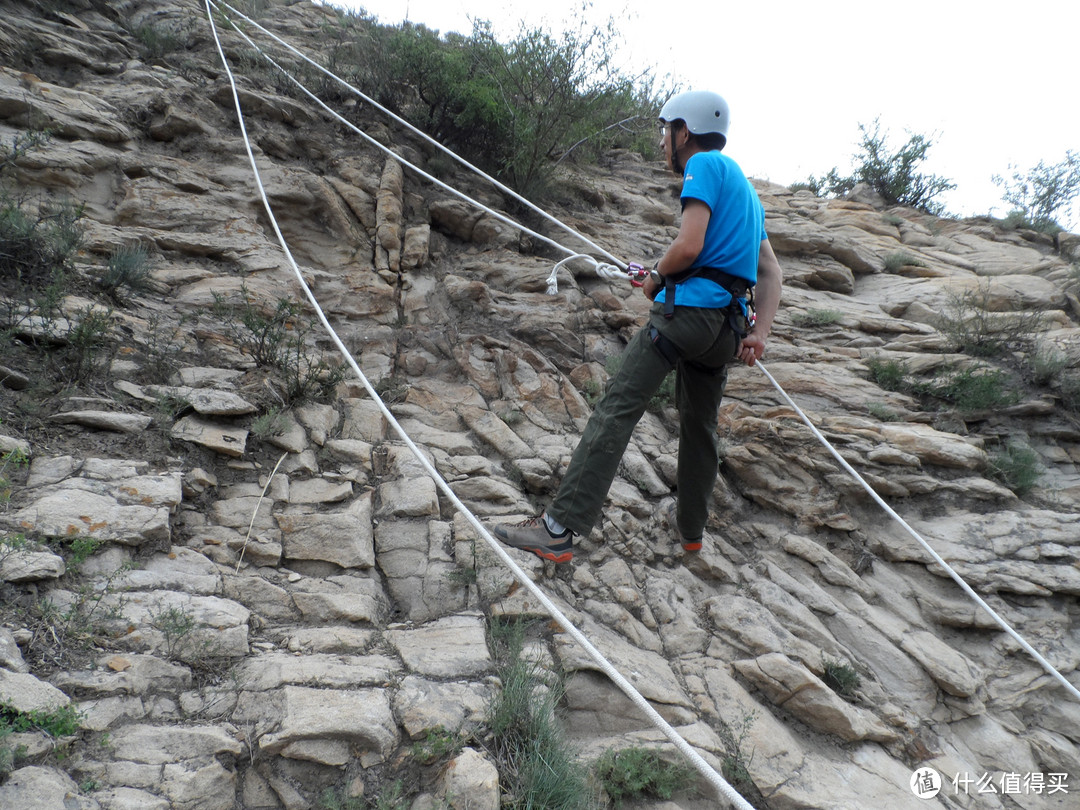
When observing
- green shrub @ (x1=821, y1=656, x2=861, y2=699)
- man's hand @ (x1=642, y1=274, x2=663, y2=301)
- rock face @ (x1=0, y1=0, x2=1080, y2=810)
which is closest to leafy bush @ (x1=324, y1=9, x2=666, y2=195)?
rock face @ (x1=0, y1=0, x2=1080, y2=810)

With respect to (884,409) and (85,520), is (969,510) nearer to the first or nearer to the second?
(884,409)

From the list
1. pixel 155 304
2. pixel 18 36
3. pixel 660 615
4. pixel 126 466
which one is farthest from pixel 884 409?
pixel 18 36

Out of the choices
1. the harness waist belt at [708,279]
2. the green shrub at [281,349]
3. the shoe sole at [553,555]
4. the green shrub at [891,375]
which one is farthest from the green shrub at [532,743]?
the green shrub at [891,375]

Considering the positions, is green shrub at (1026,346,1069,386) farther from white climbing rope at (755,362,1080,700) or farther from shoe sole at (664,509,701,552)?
shoe sole at (664,509,701,552)

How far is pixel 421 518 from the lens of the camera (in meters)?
3.45

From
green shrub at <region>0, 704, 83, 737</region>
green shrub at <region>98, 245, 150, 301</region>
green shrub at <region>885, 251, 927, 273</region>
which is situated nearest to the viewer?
green shrub at <region>0, 704, 83, 737</region>

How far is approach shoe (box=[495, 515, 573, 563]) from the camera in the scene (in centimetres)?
321

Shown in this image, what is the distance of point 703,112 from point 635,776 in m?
3.10

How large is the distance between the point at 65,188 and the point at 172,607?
14.1 feet

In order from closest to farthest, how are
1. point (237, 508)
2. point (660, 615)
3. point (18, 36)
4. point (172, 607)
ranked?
point (172, 607)
point (237, 508)
point (660, 615)
point (18, 36)

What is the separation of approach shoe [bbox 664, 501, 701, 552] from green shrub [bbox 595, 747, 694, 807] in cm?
147

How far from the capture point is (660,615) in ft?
11.1

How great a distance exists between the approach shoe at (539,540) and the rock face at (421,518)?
0.48ft

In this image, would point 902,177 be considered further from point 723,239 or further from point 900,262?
point 723,239
